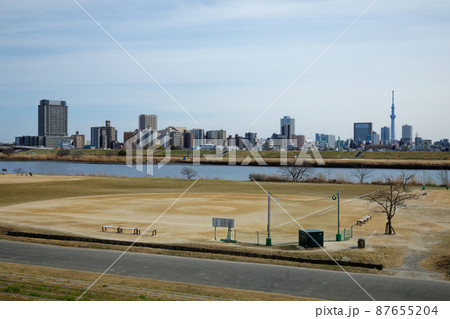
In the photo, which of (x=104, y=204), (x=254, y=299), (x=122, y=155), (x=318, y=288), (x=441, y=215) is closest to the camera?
(x=254, y=299)

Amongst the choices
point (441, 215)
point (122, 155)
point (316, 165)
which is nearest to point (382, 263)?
point (441, 215)

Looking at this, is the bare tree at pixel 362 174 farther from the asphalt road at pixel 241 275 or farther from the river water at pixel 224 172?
the asphalt road at pixel 241 275

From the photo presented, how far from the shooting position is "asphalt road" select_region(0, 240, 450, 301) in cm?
1816

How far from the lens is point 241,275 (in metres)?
20.8

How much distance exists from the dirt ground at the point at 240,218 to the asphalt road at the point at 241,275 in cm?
293

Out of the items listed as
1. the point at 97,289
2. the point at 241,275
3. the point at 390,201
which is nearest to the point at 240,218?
the point at 390,201

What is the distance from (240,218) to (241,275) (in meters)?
18.0

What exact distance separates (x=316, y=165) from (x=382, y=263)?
11318 centimetres

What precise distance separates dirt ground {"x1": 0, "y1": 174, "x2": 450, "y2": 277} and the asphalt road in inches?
115

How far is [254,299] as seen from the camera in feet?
54.3

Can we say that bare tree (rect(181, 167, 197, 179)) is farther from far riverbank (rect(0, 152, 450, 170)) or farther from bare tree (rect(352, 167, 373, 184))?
far riverbank (rect(0, 152, 450, 170))

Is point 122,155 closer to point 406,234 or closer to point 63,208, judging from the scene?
point 63,208

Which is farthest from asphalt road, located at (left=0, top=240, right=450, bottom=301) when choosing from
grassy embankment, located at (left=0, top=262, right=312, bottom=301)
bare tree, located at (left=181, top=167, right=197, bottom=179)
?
bare tree, located at (left=181, top=167, right=197, bottom=179)

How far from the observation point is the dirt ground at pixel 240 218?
2925cm
